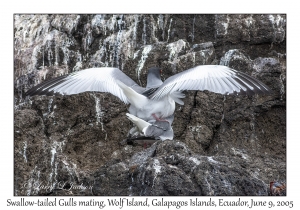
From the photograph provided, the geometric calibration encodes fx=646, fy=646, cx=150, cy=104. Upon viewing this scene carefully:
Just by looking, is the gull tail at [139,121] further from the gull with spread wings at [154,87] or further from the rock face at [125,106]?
the rock face at [125,106]

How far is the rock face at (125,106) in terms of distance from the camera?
6812mm

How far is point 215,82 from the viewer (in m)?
6.73

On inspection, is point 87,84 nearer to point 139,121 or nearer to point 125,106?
→ point 139,121

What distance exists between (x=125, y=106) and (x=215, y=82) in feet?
6.36

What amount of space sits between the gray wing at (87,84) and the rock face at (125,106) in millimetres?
360

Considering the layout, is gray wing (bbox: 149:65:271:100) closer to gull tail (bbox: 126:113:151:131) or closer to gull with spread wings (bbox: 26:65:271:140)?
gull with spread wings (bbox: 26:65:271:140)

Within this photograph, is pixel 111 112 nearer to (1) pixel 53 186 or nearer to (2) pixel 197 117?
(2) pixel 197 117

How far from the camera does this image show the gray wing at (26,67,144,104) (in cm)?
720

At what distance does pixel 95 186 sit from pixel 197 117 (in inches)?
91.9

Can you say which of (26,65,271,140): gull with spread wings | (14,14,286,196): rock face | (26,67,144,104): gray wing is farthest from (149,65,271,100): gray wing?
(14,14,286,196): rock face

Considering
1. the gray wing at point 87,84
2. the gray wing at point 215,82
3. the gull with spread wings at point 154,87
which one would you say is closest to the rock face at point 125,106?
the gray wing at point 87,84

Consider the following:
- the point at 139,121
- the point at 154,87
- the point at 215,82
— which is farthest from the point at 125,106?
the point at 215,82

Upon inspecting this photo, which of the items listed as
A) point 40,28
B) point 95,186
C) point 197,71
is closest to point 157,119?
point 197,71

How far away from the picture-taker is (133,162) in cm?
632
